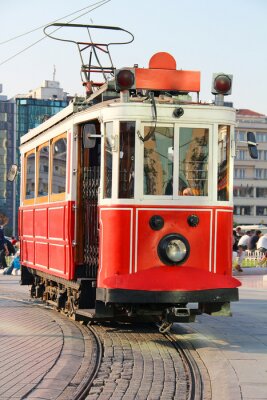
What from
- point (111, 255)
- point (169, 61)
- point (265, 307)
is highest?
point (169, 61)

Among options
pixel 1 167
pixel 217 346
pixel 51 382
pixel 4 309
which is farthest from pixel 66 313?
pixel 1 167

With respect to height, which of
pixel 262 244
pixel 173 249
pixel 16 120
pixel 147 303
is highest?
pixel 16 120

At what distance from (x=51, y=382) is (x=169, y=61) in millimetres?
5377

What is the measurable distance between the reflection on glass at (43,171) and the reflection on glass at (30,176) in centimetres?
76

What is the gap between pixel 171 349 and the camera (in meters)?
12.3

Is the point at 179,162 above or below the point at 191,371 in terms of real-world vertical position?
above

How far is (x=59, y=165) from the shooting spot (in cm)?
1492

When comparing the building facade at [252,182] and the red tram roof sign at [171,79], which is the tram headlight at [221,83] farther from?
the building facade at [252,182]

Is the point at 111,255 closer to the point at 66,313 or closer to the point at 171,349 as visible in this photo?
the point at 171,349

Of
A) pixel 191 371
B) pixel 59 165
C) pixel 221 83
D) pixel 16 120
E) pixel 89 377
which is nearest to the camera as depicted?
pixel 89 377

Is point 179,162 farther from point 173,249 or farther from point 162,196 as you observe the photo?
point 173,249

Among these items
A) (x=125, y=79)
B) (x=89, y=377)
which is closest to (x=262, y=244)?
(x=125, y=79)

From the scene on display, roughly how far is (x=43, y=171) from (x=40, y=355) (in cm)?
589

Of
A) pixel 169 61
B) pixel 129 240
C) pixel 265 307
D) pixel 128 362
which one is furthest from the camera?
pixel 265 307
